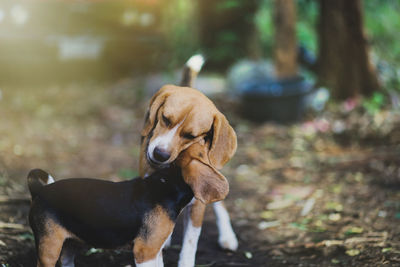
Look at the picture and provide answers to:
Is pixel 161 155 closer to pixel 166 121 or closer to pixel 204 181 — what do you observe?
pixel 166 121

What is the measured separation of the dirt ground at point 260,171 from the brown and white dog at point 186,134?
1.42ft

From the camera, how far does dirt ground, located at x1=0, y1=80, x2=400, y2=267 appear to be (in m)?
3.46

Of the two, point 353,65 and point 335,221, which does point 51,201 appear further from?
point 353,65

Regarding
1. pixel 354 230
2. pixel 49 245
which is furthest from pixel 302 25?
pixel 49 245

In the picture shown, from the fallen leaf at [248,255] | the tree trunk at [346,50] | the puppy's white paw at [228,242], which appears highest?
the tree trunk at [346,50]

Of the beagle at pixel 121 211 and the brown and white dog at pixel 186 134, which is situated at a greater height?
the brown and white dog at pixel 186 134

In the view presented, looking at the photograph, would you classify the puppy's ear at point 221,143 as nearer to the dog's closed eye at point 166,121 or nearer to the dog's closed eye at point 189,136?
the dog's closed eye at point 189,136

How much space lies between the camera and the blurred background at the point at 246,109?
3828 millimetres

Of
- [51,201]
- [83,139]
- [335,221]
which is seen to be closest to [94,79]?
[83,139]

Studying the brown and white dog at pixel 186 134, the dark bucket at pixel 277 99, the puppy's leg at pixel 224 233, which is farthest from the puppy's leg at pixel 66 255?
the dark bucket at pixel 277 99

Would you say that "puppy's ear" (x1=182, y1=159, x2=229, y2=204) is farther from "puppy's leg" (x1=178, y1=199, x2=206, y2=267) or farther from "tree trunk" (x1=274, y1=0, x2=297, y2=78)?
"tree trunk" (x1=274, y1=0, x2=297, y2=78)

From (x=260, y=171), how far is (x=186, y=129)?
10.4 feet

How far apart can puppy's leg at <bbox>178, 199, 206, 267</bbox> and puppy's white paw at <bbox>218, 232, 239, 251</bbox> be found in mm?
609

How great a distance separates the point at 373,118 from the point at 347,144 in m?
0.63
